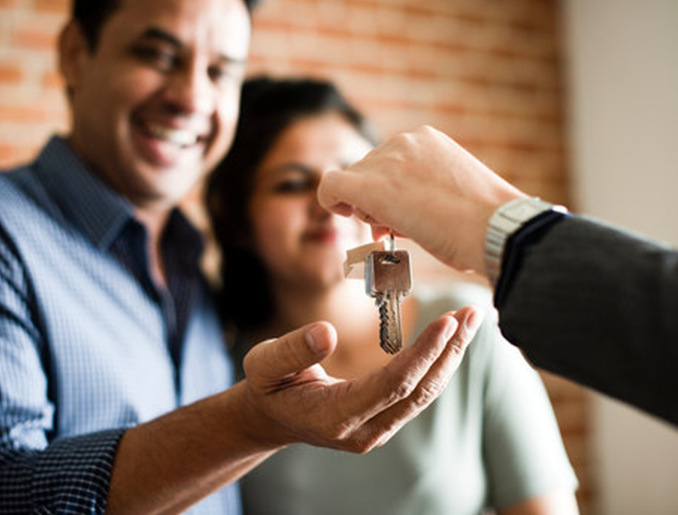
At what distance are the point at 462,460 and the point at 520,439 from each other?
0.33 ft

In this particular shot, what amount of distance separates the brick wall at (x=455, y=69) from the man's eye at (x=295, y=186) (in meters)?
0.98

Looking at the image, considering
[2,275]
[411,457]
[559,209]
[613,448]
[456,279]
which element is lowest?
[613,448]

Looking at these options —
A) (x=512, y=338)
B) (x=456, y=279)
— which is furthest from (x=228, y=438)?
(x=456, y=279)

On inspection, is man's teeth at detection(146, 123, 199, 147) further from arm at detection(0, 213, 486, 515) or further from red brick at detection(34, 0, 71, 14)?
red brick at detection(34, 0, 71, 14)

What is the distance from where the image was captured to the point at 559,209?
0.51 meters

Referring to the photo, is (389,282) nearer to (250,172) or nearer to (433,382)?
(433,382)

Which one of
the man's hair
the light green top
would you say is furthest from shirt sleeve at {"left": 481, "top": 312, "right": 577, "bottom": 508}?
the man's hair

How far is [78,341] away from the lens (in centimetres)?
93

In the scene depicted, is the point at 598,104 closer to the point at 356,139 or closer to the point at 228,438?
the point at 356,139

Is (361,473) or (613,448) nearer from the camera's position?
(361,473)

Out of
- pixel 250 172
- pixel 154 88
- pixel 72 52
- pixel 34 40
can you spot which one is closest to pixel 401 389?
pixel 154 88

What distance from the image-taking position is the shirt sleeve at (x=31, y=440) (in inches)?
29.1

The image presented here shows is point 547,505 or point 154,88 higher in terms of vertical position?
point 154,88

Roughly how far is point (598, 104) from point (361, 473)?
197 cm
